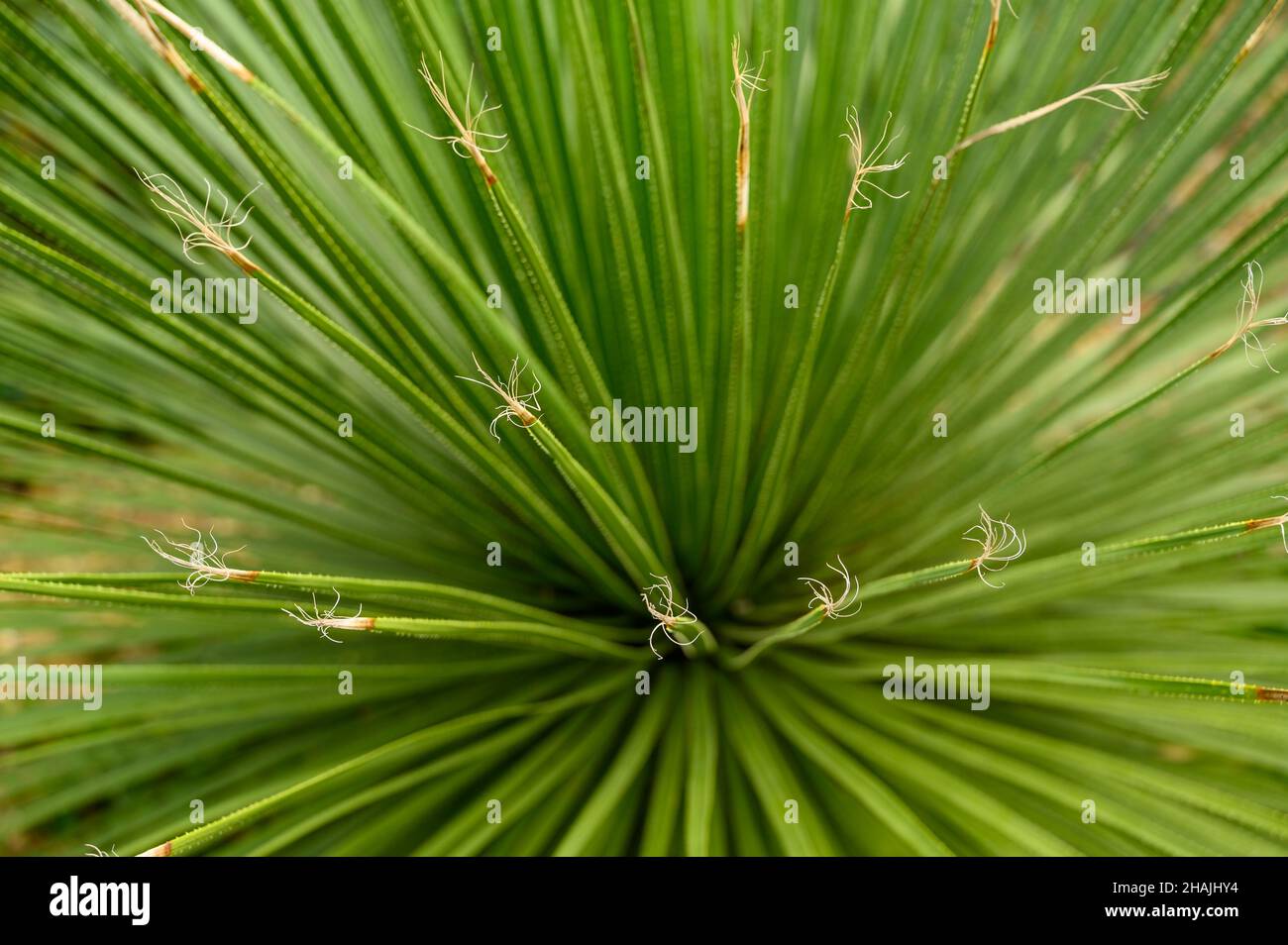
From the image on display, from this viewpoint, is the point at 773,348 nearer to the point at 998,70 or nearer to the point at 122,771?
the point at 998,70

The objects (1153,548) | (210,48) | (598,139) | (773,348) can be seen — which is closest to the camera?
(210,48)

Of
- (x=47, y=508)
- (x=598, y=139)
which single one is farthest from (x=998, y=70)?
(x=47, y=508)

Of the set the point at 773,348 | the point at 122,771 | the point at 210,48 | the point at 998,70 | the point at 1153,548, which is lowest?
the point at 122,771

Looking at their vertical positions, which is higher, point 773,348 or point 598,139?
point 598,139

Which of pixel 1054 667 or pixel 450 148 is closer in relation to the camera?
pixel 1054 667

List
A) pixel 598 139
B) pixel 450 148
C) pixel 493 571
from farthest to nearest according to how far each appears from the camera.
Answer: pixel 493 571, pixel 450 148, pixel 598 139

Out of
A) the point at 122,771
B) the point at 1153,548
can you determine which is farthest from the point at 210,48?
the point at 122,771
